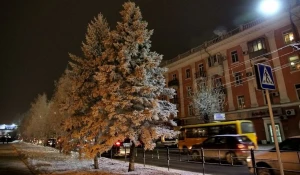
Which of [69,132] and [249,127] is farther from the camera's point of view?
[249,127]

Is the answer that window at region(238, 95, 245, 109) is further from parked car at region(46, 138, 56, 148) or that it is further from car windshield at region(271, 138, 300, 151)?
parked car at region(46, 138, 56, 148)

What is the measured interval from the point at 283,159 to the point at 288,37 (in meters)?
24.3

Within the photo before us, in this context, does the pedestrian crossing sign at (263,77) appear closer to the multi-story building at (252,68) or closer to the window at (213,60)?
the multi-story building at (252,68)

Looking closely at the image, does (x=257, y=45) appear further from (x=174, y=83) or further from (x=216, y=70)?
(x=174, y=83)

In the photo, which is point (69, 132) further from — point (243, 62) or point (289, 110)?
point (243, 62)

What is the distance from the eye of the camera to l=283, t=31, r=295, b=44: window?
27.2 meters

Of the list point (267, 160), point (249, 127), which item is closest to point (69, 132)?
point (267, 160)

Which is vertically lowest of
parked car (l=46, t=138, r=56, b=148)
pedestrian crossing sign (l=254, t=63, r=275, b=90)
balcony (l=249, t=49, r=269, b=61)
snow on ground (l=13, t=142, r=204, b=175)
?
snow on ground (l=13, t=142, r=204, b=175)

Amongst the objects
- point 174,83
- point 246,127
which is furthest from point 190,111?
point 246,127

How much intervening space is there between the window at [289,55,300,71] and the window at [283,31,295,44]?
2028mm

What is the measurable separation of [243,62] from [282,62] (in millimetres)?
5247

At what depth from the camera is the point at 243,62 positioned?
32.2 m

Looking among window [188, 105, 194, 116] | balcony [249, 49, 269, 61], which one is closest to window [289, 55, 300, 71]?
balcony [249, 49, 269, 61]

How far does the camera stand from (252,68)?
3105 cm
